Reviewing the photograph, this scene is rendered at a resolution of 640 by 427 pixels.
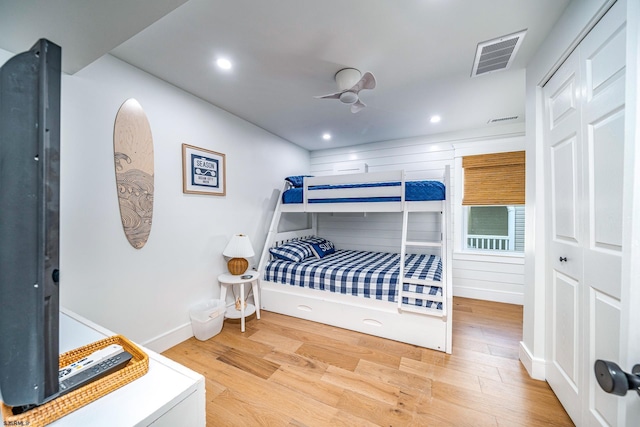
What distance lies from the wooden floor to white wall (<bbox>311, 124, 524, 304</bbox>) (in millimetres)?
814

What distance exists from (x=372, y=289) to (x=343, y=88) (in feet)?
6.31

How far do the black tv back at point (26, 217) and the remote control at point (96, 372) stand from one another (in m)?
0.15

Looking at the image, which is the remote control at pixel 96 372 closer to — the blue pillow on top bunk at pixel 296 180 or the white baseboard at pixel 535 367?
the white baseboard at pixel 535 367

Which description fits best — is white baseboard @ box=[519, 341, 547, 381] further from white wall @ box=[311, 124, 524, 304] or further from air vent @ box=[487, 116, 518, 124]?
air vent @ box=[487, 116, 518, 124]

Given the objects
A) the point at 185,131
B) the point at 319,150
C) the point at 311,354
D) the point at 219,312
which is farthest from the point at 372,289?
the point at 319,150

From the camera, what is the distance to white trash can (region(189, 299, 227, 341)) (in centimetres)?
228

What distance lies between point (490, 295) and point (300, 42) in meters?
3.78

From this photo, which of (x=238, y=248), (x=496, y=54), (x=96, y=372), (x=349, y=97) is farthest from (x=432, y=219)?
(x=96, y=372)

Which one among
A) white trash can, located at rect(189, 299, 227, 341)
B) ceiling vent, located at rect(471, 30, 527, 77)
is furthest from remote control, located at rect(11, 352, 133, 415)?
ceiling vent, located at rect(471, 30, 527, 77)

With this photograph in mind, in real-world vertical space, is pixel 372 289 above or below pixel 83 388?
below

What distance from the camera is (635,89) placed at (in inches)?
35.7

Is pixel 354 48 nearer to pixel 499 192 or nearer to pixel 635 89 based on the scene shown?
pixel 635 89

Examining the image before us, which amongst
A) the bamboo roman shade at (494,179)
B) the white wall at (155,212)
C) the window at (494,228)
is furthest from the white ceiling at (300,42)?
the window at (494,228)

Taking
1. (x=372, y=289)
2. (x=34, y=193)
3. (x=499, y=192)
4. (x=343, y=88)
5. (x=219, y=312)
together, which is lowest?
(x=219, y=312)
